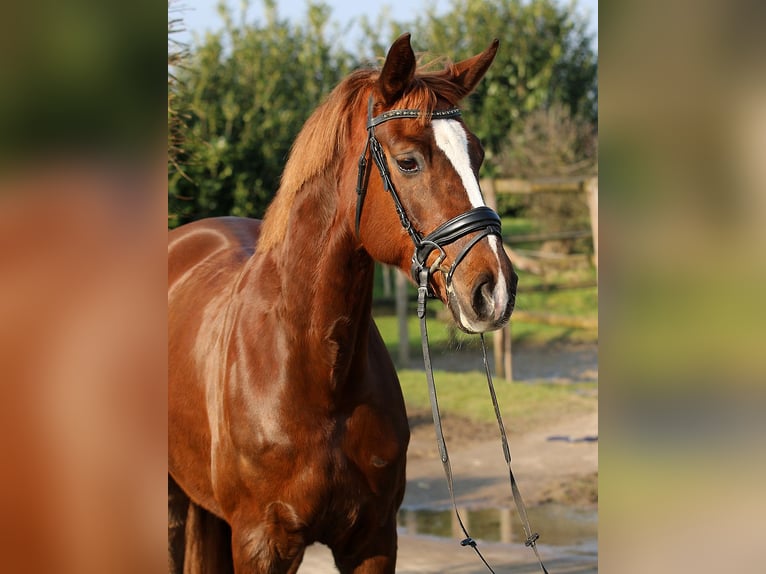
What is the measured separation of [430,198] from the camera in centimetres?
219

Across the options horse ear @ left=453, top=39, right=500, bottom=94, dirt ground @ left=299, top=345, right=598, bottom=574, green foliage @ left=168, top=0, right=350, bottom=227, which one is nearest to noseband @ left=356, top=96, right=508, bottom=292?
horse ear @ left=453, top=39, right=500, bottom=94

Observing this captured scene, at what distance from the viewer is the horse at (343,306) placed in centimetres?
217

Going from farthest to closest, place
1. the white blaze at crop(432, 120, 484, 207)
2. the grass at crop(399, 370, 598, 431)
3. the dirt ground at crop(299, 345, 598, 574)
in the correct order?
the grass at crop(399, 370, 598, 431) → the dirt ground at crop(299, 345, 598, 574) → the white blaze at crop(432, 120, 484, 207)

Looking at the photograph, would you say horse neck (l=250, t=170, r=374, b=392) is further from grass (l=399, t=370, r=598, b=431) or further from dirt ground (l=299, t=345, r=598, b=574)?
grass (l=399, t=370, r=598, b=431)

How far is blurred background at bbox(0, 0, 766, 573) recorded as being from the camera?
0.65m

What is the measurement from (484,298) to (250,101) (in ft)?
30.9

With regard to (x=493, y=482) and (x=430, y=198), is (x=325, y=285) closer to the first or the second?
(x=430, y=198)

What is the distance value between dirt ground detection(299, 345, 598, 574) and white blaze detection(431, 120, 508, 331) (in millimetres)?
3111
